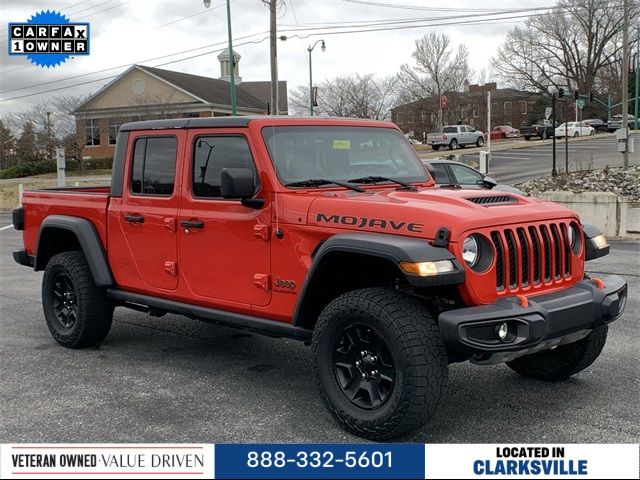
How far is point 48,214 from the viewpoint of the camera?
6.68 meters

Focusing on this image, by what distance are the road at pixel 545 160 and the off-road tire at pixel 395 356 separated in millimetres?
20459

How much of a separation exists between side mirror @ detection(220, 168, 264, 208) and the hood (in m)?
0.43

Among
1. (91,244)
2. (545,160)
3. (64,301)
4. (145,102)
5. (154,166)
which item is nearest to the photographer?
(154,166)

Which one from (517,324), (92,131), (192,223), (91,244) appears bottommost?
(517,324)

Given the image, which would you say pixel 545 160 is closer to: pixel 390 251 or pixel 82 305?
pixel 82 305

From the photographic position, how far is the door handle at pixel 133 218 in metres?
5.60

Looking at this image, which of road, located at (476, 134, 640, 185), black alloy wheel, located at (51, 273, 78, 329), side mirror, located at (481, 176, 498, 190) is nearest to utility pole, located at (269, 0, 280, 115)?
road, located at (476, 134, 640, 185)

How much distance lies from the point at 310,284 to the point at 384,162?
1388 mm

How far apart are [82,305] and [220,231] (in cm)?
181

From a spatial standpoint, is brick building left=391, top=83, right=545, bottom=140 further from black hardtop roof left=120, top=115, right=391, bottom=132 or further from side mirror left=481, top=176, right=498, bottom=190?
black hardtop roof left=120, top=115, right=391, bottom=132

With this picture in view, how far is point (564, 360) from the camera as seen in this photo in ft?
16.4

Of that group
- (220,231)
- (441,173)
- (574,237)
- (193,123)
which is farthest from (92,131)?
(574,237)

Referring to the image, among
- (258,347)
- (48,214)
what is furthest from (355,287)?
(48,214)

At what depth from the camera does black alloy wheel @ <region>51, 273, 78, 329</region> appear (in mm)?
6328
